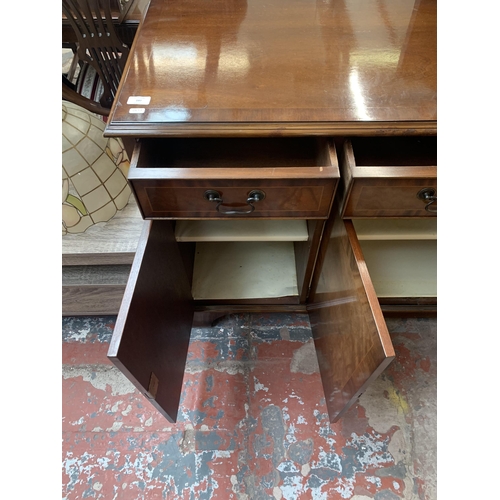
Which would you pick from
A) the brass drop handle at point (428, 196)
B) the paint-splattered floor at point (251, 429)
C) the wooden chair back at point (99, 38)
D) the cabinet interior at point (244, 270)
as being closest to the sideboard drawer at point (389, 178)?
the brass drop handle at point (428, 196)

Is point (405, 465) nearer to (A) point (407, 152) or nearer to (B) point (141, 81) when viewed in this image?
(A) point (407, 152)

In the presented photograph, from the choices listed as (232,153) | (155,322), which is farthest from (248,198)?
(155,322)

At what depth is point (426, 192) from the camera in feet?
1.80

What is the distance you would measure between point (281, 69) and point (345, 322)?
44cm

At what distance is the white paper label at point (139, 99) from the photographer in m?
0.56

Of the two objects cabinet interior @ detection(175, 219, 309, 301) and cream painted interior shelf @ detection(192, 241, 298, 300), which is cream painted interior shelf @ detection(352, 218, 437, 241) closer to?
cabinet interior @ detection(175, 219, 309, 301)

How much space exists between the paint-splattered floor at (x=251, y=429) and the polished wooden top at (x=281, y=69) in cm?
58

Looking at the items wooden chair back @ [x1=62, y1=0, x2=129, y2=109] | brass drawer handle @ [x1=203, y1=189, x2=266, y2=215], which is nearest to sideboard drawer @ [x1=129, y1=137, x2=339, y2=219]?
brass drawer handle @ [x1=203, y1=189, x2=266, y2=215]

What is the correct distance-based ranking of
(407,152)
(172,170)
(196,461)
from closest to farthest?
(172,170) < (407,152) < (196,461)

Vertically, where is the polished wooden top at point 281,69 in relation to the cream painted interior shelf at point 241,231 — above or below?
above

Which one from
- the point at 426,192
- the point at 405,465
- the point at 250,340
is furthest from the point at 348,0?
the point at 405,465

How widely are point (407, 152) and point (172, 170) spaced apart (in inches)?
16.7

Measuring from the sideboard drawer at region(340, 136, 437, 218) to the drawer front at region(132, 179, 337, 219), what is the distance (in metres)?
0.04

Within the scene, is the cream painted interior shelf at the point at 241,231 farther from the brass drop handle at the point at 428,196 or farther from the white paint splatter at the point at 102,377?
the white paint splatter at the point at 102,377
